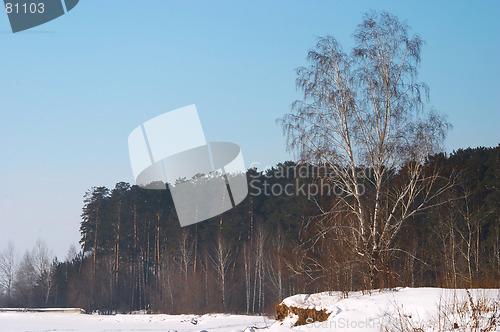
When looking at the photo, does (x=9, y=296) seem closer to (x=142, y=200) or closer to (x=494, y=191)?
(x=142, y=200)

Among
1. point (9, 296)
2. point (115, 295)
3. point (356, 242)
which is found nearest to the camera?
point (356, 242)

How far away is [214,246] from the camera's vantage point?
157 feet

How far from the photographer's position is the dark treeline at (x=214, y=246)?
93.9ft

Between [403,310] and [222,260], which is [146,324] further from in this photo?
[403,310]

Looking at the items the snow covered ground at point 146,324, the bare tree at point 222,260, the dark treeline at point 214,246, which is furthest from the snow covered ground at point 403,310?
the bare tree at point 222,260

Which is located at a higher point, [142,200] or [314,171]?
[142,200]

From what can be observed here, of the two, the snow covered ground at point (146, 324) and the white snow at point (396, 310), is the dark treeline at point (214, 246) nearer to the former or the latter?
the snow covered ground at point (146, 324)

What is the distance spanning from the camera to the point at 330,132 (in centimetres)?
1636

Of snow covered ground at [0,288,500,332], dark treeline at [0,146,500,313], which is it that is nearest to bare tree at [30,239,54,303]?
dark treeline at [0,146,500,313]

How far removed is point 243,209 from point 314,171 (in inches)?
1202

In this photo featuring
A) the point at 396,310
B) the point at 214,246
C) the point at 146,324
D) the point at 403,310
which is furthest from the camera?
the point at 214,246

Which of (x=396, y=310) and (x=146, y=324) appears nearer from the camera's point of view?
(x=396, y=310)

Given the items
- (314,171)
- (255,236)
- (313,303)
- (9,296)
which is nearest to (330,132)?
(314,171)

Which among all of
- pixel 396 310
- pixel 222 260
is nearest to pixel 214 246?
pixel 222 260
